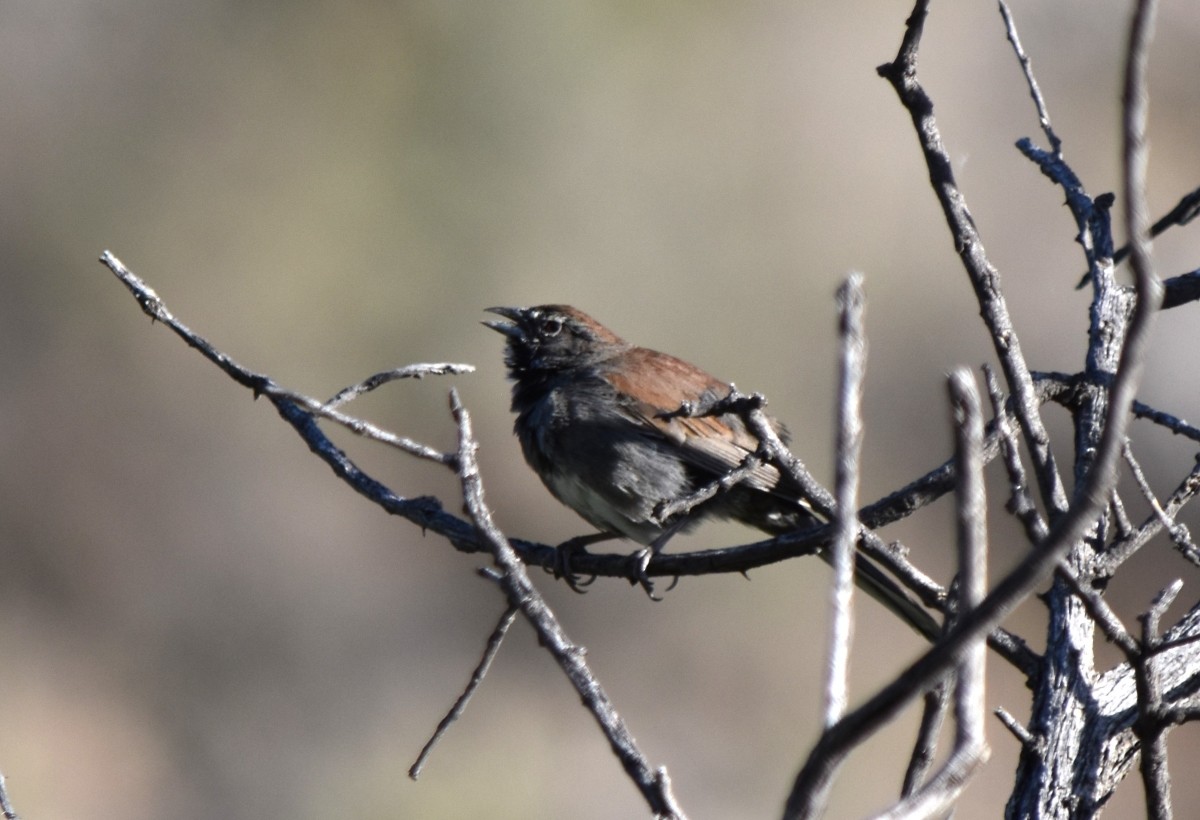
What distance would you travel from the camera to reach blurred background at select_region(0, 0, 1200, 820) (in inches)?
385

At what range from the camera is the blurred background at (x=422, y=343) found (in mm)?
9773

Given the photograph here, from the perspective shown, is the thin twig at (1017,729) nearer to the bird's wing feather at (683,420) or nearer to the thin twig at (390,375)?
the thin twig at (390,375)

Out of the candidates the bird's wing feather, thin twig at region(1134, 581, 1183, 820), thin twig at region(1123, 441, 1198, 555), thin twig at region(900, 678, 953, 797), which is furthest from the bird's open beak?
thin twig at region(900, 678, 953, 797)

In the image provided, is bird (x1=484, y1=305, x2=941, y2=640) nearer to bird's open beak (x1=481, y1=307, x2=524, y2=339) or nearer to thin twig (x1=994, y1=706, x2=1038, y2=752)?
bird's open beak (x1=481, y1=307, x2=524, y2=339)

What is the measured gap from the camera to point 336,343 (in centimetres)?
1077

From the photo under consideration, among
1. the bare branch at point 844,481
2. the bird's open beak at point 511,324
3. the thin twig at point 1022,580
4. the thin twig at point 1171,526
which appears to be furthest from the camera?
the bird's open beak at point 511,324

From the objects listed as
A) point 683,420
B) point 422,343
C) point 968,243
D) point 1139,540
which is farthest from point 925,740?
point 422,343

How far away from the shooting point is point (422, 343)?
10867 millimetres

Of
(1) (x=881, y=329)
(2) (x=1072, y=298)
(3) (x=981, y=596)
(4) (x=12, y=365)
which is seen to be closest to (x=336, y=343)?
(4) (x=12, y=365)

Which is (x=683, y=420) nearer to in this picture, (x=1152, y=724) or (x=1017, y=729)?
(x=1017, y=729)

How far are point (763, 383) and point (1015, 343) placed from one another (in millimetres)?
8198

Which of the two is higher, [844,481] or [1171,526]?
[1171,526]

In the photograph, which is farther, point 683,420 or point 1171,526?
point 683,420

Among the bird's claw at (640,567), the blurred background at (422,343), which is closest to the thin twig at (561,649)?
the bird's claw at (640,567)
